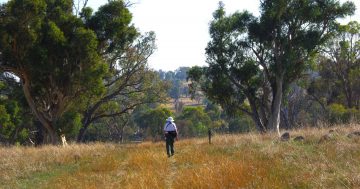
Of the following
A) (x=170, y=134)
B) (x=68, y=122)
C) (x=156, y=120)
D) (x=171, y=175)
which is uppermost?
(x=156, y=120)

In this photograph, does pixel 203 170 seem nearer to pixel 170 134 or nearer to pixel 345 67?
pixel 170 134

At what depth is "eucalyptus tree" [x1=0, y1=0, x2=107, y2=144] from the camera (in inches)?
882

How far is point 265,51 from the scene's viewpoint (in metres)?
33.1

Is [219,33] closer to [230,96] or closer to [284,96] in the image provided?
[230,96]

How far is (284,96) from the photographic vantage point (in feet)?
115

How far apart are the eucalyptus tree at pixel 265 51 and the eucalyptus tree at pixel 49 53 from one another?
1070 cm

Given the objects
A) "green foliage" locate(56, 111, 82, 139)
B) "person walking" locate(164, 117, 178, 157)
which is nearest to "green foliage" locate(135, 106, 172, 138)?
"green foliage" locate(56, 111, 82, 139)

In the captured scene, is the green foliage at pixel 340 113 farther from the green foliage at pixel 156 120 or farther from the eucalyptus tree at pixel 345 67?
the green foliage at pixel 156 120

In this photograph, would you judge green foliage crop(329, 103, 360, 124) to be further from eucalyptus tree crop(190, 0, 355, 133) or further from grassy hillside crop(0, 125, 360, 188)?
grassy hillside crop(0, 125, 360, 188)

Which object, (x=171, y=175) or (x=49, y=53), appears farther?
(x=49, y=53)

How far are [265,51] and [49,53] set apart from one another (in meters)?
16.2

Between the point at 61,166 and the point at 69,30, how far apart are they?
39.4 feet

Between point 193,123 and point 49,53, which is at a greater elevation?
point 49,53

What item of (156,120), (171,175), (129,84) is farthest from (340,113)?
(156,120)
